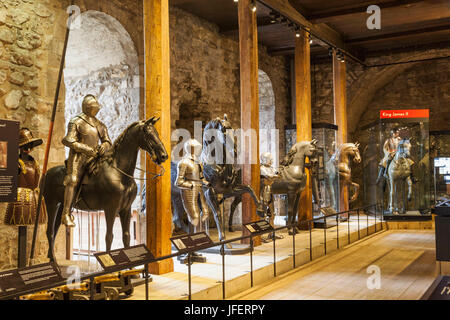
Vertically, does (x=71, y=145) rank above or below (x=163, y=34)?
below

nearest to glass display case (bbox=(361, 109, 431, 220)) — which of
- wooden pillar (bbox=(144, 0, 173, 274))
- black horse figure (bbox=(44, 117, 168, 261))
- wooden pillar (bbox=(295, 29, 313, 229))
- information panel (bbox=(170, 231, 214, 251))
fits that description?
wooden pillar (bbox=(295, 29, 313, 229))

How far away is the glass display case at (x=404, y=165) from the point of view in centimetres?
1183

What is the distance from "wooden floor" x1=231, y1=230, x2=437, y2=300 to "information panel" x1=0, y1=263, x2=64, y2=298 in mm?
2245

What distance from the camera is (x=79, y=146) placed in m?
4.61

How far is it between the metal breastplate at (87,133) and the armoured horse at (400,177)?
8853mm

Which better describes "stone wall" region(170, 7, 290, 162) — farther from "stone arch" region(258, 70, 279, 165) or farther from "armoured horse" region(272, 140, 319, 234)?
"armoured horse" region(272, 140, 319, 234)

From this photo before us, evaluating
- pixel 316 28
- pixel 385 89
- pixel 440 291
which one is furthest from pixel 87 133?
pixel 385 89

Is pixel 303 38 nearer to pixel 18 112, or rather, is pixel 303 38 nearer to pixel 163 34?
pixel 163 34

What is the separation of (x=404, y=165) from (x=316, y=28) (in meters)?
4.01

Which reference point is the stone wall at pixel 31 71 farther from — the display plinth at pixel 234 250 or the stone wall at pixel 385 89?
the stone wall at pixel 385 89

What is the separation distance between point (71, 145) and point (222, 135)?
2.24 metres

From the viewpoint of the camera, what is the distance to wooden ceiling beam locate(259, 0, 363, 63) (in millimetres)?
9094

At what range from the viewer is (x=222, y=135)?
6312mm

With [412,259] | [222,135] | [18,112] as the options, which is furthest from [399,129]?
[18,112]
